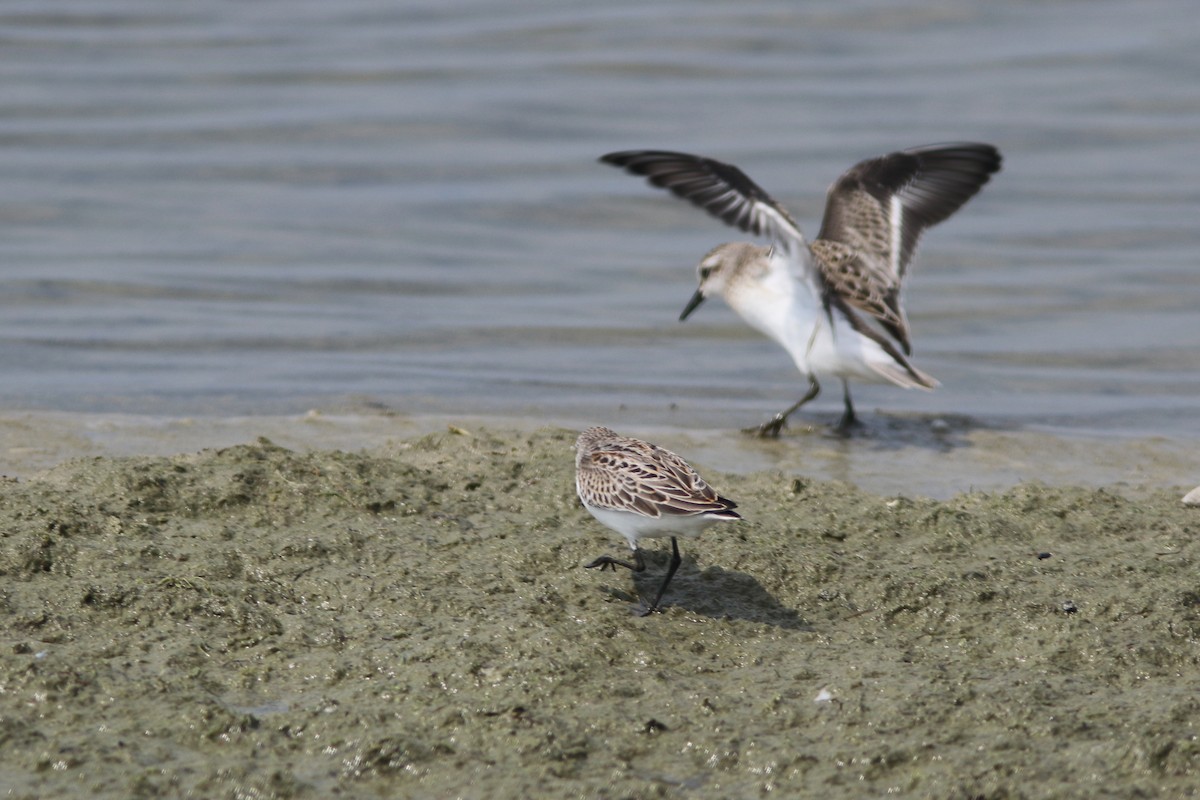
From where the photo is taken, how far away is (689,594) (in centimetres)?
473

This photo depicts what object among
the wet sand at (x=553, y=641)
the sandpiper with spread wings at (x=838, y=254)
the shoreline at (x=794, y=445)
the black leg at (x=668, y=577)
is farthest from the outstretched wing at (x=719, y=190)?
the black leg at (x=668, y=577)

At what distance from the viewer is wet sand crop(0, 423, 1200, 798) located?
3605 mm

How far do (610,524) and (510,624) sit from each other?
58 centimetres

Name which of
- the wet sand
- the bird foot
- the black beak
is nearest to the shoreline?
the bird foot

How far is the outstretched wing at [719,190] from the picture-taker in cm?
805

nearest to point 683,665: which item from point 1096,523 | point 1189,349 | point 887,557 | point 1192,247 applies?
point 887,557

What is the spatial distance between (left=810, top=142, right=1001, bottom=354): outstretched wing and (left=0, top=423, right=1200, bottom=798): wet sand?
3.48 metres

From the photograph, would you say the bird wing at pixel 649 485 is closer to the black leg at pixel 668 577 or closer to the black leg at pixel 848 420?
the black leg at pixel 668 577

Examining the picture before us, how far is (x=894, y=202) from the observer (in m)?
9.67

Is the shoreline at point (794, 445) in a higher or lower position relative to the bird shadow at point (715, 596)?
lower

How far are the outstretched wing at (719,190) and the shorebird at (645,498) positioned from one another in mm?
3274

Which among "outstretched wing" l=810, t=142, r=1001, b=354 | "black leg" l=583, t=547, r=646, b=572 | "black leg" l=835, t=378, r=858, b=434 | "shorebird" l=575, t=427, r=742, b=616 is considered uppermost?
"outstretched wing" l=810, t=142, r=1001, b=354

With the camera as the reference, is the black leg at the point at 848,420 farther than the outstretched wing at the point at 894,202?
No

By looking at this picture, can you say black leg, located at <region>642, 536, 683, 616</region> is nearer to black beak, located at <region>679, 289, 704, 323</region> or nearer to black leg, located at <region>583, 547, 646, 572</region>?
black leg, located at <region>583, 547, 646, 572</region>
